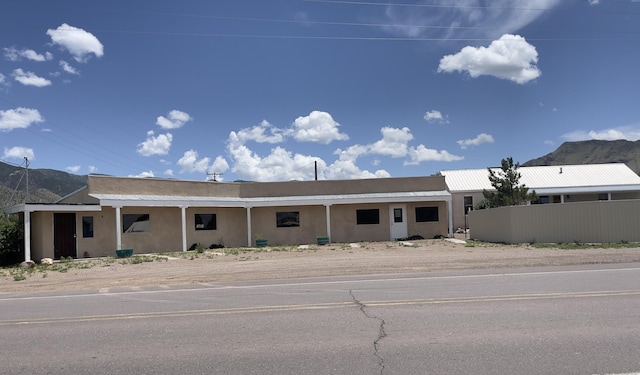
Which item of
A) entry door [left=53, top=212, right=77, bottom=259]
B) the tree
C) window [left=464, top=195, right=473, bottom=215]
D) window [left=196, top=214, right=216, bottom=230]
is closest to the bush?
entry door [left=53, top=212, right=77, bottom=259]

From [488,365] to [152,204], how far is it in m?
21.8

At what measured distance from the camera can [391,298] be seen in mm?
9172

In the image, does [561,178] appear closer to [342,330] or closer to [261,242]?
[261,242]

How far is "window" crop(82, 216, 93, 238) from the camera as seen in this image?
23.7 meters

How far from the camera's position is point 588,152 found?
13288 centimetres

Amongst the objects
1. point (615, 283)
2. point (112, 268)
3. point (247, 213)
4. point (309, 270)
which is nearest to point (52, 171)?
point (247, 213)

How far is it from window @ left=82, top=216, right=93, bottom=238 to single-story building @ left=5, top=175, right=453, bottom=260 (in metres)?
0.05

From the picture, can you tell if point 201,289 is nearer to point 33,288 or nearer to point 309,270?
point 309,270

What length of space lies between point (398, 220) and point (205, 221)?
11.5 m

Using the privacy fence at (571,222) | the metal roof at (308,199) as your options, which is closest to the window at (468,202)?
the metal roof at (308,199)

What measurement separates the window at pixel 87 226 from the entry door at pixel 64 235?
0.40m

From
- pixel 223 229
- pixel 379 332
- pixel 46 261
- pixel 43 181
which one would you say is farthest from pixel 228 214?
pixel 43 181

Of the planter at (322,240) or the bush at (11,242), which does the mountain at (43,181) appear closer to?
the bush at (11,242)

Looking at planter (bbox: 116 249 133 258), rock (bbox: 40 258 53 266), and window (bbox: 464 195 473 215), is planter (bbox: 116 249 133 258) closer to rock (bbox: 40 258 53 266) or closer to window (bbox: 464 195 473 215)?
rock (bbox: 40 258 53 266)
